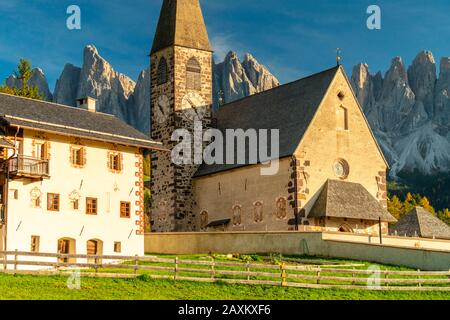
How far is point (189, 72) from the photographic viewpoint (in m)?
72.7

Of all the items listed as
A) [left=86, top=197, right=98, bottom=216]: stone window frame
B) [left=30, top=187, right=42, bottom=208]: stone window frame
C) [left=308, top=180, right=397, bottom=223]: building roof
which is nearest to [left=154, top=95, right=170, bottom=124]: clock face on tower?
[left=308, top=180, right=397, bottom=223]: building roof

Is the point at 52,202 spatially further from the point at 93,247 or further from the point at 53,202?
the point at 93,247

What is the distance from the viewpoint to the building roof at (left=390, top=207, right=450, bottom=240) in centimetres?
7194

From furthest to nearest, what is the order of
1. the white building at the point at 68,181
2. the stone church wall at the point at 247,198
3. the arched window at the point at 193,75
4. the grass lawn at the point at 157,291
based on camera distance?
the arched window at the point at 193,75 → the stone church wall at the point at 247,198 → the white building at the point at 68,181 → the grass lawn at the point at 157,291

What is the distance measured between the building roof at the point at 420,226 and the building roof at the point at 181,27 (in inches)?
838

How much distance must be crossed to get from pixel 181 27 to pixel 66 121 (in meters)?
21.2

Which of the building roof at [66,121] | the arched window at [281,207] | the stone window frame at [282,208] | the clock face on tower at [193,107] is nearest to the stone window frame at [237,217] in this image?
the stone window frame at [282,208]

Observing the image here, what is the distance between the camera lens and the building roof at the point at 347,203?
198ft

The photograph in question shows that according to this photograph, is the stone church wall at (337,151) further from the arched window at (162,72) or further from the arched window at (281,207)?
the arched window at (162,72)

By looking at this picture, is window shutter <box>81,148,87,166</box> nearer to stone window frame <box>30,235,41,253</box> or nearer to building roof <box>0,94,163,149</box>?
building roof <box>0,94,163,149</box>

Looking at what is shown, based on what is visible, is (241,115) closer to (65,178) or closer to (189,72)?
(189,72)
